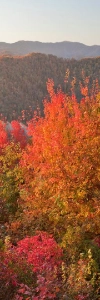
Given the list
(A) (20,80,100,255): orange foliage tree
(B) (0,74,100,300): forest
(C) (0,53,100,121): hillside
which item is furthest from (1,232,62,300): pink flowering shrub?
(C) (0,53,100,121): hillside

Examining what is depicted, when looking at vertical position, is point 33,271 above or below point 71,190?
below

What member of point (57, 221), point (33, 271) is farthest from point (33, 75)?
point (33, 271)

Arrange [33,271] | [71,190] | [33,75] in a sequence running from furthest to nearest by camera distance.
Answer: [33,75]
[71,190]
[33,271]

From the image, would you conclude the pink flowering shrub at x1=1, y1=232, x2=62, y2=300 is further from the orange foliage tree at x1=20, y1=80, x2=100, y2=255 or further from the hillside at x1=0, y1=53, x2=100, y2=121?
the hillside at x1=0, y1=53, x2=100, y2=121

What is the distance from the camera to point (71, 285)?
508 inches

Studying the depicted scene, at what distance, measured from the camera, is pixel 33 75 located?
163 m

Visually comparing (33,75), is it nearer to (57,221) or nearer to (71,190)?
(57,221)

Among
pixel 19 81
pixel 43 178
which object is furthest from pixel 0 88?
pixel 43 178

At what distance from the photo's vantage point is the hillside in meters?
136

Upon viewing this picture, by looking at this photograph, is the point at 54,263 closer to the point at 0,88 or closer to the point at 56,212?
→ the point at 56,212

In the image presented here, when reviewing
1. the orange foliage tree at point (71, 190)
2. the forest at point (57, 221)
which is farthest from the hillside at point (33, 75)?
the orange foliage tree at point (71, 190)

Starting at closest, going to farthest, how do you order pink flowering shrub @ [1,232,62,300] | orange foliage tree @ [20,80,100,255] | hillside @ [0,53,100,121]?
pink flowering shrub @ [1,232,62,300] → orange foliage tree @ [20,80,100,255] → hillside @ [0,53,100,121]

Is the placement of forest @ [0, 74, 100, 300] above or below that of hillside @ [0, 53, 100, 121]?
below

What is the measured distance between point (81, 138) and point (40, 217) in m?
6.32
